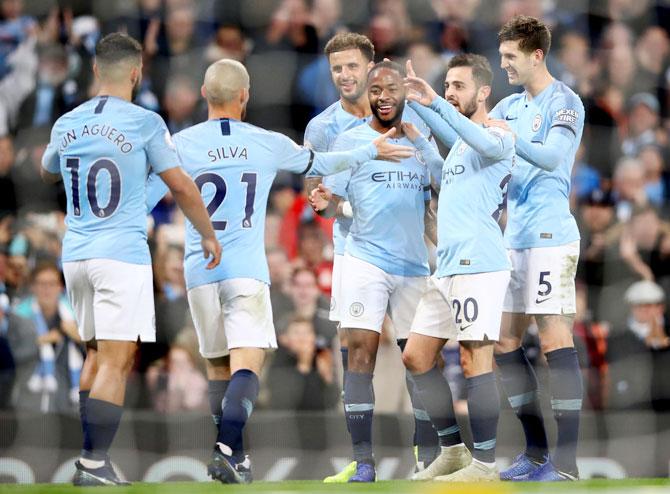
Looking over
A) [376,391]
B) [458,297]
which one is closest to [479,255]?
[458,297]

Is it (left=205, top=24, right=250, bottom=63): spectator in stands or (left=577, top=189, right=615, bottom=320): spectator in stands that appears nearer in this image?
(left=577, top=189, right=615, bottom=320): spectator in stands

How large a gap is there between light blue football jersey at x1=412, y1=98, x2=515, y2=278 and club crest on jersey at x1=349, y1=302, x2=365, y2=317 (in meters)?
0.40

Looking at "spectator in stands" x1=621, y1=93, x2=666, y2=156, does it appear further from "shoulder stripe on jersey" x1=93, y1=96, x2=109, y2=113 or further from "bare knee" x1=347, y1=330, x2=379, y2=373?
"shoulder stripe on jersey" x1=93, y1=96, x2=109, y2=113

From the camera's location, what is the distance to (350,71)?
676 centimetres

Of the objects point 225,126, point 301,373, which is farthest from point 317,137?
point 301,373

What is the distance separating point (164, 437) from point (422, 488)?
2.20 meters

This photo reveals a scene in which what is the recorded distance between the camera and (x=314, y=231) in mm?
8273

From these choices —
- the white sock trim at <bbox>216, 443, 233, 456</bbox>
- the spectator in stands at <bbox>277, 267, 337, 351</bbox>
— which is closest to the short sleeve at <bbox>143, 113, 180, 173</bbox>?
the white sock trim at <bbox>216, 443, 233, 456</bbox>

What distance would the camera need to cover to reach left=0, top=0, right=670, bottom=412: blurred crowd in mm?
7715

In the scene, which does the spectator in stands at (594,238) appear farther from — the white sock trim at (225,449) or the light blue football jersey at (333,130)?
the white sock trim at (225,449)

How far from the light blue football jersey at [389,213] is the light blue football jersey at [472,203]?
27 cm

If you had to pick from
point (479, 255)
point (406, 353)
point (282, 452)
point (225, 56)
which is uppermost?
point (225, 56)

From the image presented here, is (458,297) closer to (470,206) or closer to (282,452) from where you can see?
(470,206)

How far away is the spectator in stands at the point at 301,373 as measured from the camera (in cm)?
759
